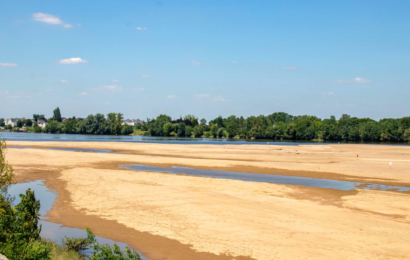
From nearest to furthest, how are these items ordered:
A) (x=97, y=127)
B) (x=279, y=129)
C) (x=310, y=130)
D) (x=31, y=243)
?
(x=31, y=243), (x=310, y=130), (x=279, y=129), (x=97, y=127)

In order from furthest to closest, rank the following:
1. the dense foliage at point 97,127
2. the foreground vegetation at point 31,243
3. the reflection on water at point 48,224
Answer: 1. the dense foliage at point 97,127
2. the reflection on water at point 48,224
3. the foreground vegetation at point 31,243

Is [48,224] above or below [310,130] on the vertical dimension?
below

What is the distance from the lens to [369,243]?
12.0m

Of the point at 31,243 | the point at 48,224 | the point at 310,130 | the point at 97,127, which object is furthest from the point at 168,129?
the point at 31,243

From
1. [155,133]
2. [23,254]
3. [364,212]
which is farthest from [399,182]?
[155,133]

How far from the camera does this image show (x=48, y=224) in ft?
48.8

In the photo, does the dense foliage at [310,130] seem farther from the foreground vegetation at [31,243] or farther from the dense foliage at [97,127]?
the foreground vegetation at [31,243]

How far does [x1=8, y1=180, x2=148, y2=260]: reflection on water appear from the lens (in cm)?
1302

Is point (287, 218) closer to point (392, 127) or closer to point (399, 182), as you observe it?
point (399, 182)

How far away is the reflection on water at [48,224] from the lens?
13.0 meters

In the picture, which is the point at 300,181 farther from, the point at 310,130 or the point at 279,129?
the point at 279,129

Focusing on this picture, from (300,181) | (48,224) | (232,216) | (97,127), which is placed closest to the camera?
(48,224)

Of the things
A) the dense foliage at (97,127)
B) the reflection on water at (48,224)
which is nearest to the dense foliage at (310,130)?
the dense foliage at (97,127)

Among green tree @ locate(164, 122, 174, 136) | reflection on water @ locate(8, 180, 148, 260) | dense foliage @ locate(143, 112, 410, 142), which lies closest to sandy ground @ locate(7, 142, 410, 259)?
reflection on water @ locate(8, 180, 148, 260)
